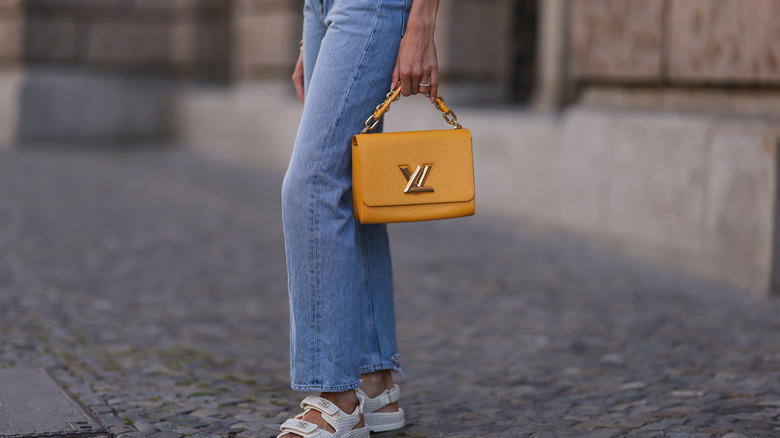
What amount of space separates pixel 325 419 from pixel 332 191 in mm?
494

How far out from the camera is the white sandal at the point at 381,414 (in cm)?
235

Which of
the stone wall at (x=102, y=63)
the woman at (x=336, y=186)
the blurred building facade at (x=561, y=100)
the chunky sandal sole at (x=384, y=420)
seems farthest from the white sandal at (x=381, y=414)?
the stone wall at (x=102, y=63)

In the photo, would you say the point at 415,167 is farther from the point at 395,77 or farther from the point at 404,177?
the point at 395,77

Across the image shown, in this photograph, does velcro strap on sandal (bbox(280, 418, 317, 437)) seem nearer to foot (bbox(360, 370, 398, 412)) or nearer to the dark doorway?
foot (bbox(360, 370, 398, 412))

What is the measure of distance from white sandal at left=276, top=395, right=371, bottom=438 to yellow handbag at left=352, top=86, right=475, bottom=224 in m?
0.42

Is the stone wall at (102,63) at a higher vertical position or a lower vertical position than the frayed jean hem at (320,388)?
higher

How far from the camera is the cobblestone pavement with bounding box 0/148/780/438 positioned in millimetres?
2508

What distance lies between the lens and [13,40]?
33.2ft

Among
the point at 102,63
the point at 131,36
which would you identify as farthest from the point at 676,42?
the point at 102,63

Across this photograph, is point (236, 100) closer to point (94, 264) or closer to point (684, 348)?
point (94, 264)

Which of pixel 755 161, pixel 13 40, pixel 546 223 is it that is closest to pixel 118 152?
pixel 13 40

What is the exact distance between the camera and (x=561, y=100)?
6105 millimetres

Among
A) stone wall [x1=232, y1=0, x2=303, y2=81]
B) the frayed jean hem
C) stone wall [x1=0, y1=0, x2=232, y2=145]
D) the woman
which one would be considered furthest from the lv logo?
stone wall [x1=0, y1=0, x2=232, y2=145]

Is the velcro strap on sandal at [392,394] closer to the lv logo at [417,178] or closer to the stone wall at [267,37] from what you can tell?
the lv logo at [417,178]
